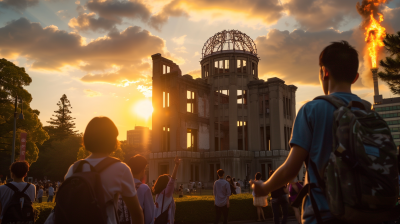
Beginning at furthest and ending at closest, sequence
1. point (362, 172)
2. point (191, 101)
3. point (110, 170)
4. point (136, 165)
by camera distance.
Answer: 1. point (191, 101)
2. point (136, 165)
3. point (110, 170)
4. point (362, 172)

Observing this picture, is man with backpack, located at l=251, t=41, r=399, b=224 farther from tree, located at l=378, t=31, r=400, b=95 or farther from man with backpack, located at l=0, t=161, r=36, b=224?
tree, located at l=378, t=31, r=400, b=95

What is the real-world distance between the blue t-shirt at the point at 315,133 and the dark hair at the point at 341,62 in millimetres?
155

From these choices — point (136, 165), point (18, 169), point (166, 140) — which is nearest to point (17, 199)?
point (18, 169)

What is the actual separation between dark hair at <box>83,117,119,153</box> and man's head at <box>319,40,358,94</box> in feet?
5.94

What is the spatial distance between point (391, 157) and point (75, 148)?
246 feet

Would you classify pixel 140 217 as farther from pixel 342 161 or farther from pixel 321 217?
pixel 342 161

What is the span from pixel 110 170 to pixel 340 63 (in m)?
1.90

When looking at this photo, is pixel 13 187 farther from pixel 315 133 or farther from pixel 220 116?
pixel 220 116

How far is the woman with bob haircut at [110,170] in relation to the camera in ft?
8.39

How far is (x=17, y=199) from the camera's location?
16.6ft

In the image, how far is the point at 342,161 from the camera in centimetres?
194

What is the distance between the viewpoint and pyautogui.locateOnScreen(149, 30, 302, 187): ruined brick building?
4222 cm

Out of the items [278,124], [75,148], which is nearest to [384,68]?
[278,124]

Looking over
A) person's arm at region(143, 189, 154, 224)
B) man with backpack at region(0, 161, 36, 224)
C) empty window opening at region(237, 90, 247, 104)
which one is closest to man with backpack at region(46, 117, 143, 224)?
person's arm at region(143, 189, 154, 224)
